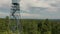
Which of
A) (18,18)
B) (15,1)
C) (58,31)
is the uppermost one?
(15,1)

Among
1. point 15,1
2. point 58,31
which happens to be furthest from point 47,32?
point 15,1

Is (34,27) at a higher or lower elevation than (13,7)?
lower

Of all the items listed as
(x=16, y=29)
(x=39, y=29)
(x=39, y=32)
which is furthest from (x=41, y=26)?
(x=16, y=29)

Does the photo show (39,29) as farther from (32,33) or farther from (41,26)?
(32,33)

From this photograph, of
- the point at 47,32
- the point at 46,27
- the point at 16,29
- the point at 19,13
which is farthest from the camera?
the point at 46,27

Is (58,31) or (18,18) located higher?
(18,18)

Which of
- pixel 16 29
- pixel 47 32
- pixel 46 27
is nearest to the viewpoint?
pixel 16 29

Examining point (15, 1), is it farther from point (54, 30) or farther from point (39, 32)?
point (54, 30)

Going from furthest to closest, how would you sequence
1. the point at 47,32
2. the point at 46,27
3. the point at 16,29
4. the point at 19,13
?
the point at 46,27
the point at 47,32
the point at 16,29
the point at 19,13

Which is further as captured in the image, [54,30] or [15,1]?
[54,30]
